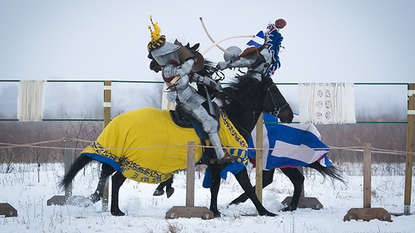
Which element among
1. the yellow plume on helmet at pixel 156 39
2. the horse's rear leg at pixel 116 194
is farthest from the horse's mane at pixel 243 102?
the horse's rear leg at pixel 116 194

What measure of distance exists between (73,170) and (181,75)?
1.54 m

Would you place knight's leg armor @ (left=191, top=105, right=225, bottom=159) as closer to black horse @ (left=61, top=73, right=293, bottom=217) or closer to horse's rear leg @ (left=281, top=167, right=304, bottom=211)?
black horse @ (left=61, top=73, right=293, bottom=217)

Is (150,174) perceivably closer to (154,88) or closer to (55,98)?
(154,88)

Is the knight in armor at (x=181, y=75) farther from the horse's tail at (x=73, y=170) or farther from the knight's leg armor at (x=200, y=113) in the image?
the horse's tail at (x=73, y=170)

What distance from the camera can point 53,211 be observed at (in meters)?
4.91

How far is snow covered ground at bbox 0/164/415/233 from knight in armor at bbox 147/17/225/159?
94 cm

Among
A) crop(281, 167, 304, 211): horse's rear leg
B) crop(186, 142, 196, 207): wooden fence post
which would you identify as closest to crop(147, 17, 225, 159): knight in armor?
crop(186, 142, 196, 207): wooden fence post

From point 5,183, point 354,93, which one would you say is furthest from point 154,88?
point 5,183

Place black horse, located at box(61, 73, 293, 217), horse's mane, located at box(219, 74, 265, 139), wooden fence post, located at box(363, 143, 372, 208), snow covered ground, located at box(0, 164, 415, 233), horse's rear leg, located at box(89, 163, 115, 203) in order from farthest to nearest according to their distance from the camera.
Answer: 1. horse's mane, located at box(219, 74, 265, 139)
2. black horse, located at box(61, 73, 293, 217)
3. wooden fence post, located at box(363, 143, 372, 208)
4. horse's rear leg, located at box(89, 163, 115, 203)
5. snow covered ground, located at box(0, 164, 415, 233)

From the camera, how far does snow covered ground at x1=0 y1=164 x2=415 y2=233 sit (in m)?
4.10

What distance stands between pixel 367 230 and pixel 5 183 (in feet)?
19.3

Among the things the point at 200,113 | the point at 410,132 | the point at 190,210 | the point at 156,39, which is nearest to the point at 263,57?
the point at 200,113

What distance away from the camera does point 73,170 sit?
454 centimetres

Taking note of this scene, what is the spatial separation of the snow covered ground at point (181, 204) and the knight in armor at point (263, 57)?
5.78 feet
